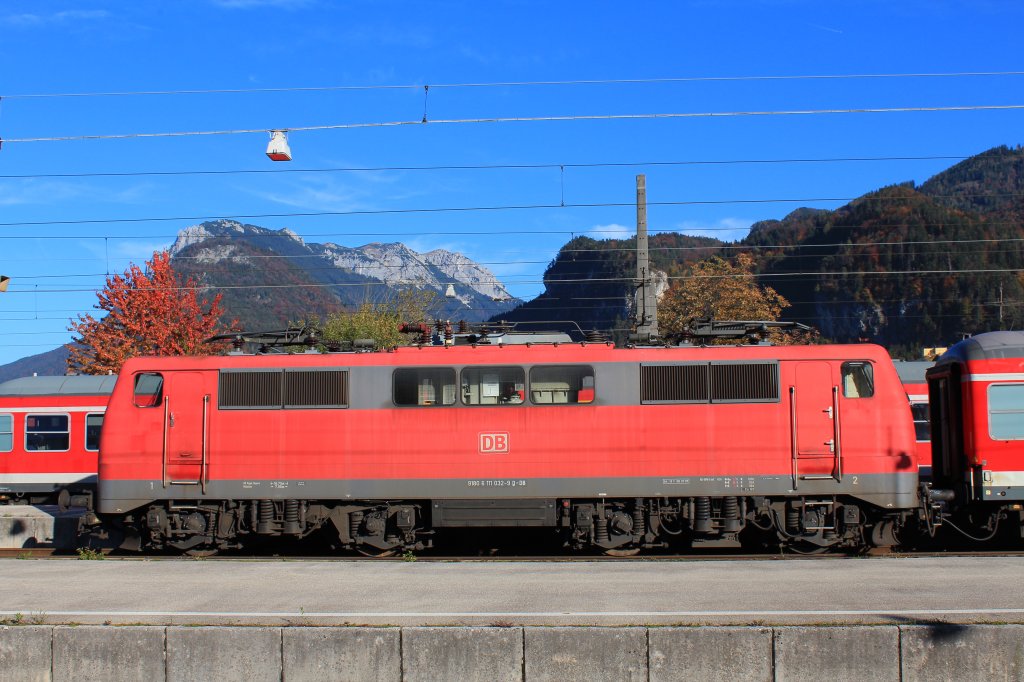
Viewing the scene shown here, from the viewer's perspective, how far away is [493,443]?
1652 cm

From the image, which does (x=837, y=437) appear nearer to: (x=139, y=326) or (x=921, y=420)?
(x=921, y=420)

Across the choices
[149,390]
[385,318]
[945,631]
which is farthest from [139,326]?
[945,631]

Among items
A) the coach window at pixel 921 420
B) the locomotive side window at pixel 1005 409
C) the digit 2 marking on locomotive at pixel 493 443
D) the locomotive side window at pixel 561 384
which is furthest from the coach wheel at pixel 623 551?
the coach window at pixel 921 420

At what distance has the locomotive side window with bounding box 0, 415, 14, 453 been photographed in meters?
27.7

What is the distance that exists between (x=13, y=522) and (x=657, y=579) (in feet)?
51.2

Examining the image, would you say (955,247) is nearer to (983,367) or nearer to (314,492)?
(983,367)

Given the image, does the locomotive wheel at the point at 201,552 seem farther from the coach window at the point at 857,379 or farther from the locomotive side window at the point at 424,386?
the coach window at the point at 857,379

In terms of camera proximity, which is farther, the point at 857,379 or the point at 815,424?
the point at 857,379

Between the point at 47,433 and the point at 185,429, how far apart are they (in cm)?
1316

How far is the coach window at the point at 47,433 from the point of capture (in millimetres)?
27359

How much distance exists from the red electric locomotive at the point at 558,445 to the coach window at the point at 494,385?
0.03 metres

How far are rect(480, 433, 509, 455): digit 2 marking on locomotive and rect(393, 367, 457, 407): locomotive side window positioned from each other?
3.04 ft

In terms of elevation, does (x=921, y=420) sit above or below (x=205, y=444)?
above

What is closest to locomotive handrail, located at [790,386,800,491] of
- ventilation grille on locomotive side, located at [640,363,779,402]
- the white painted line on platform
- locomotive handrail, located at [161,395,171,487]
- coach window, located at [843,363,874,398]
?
ventilation grille on locomotive side, located at [640,363,779,402]
